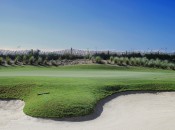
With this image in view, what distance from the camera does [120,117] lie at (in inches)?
591

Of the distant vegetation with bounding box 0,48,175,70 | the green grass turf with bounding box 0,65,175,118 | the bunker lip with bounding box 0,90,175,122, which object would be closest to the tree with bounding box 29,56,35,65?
the distant vegetation with bounding box 0,48,175,70

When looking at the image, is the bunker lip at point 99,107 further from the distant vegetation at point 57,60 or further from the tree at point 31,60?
the tree at point 31,60

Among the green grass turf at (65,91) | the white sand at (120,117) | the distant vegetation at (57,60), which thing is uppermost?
the distant vegetation at (57,60)

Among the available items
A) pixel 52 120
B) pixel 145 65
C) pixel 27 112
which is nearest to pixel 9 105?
pixel 27 112

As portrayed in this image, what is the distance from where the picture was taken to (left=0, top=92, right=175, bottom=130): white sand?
44.8ft

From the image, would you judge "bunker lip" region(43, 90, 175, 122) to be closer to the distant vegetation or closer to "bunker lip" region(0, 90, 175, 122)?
"bunker lip" region(0, 90, 175, 122)

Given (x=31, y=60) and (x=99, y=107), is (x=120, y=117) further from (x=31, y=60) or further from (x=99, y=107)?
(x=31, y=60)

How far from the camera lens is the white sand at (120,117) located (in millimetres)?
13656

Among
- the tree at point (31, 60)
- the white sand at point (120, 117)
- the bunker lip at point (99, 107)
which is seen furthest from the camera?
the tree at point (31, 60)

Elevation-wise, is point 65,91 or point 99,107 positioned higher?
point 65,91

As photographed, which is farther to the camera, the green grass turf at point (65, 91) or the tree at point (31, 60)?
the tree at point (31, 60)

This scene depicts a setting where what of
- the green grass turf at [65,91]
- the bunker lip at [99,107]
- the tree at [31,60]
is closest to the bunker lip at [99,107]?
the bunker lip at [99,107]

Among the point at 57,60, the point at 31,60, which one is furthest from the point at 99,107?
the point at 57,60

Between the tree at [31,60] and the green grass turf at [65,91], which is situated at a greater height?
the tree at [31,60]
